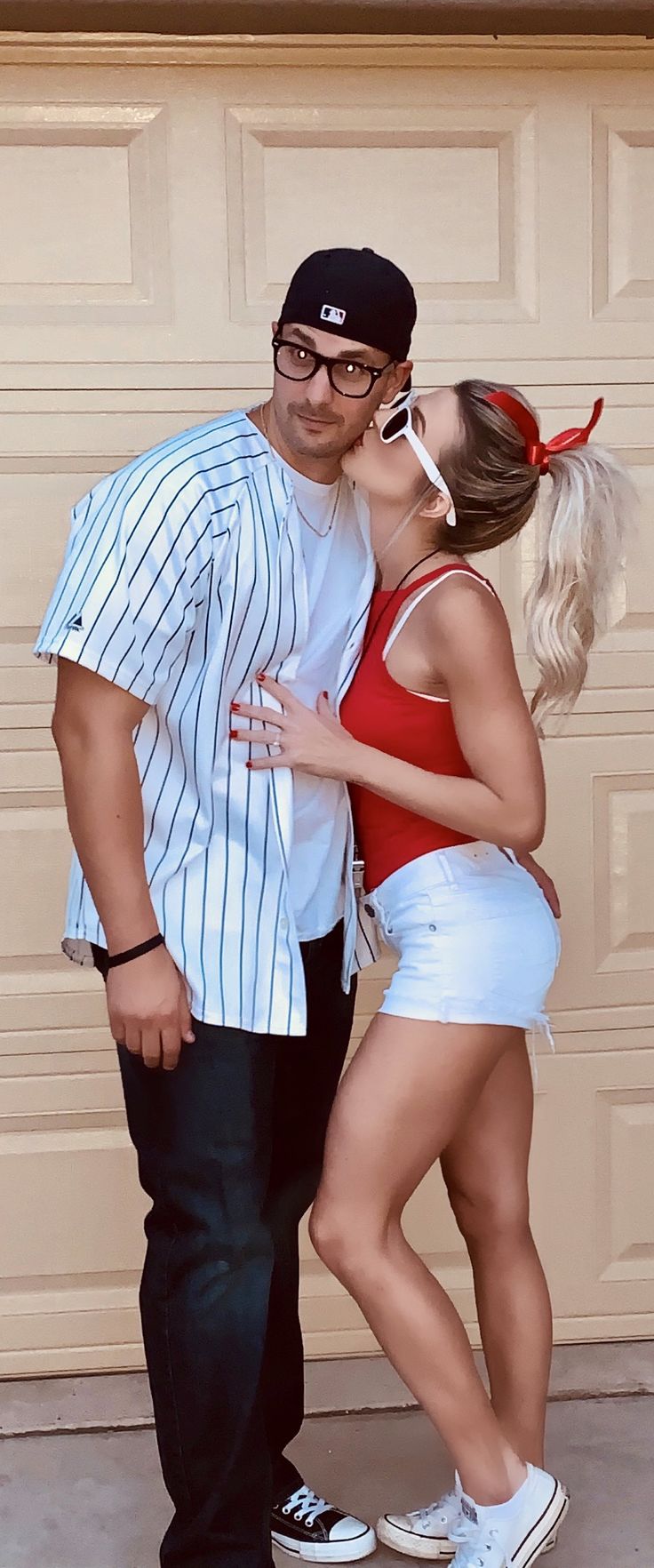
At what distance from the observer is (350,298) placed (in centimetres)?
181

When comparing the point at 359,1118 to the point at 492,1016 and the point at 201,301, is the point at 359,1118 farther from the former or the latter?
the point at 201,301

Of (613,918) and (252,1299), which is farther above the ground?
(613,918)

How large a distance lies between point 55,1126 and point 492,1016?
3.98 feet

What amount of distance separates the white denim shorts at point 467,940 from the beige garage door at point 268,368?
855 millimetres

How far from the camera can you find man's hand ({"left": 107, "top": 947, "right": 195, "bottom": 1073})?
183cm

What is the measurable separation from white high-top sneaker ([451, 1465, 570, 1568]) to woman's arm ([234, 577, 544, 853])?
94cm

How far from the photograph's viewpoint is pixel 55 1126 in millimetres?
2850

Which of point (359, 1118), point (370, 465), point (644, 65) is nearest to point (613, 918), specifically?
point (359, 1118)

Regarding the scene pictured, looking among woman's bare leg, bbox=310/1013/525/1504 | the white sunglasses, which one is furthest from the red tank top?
woman's bare leg, bbox=310/1013/525/1504

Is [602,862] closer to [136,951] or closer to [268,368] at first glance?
[268,368]

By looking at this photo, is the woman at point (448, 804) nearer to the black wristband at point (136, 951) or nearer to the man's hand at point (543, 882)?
the man's hand at point (543, 882)

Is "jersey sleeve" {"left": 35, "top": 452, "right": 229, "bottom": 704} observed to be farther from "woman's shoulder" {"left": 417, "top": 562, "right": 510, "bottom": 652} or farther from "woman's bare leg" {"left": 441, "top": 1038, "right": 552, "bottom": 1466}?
"woman's bare leg" {"left": 441, "top": 1038, "right": 552, "bottom": 1466}

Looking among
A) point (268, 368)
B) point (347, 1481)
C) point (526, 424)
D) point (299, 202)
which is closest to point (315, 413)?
point (526, 424)

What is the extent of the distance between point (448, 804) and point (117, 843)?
448 millimetres
